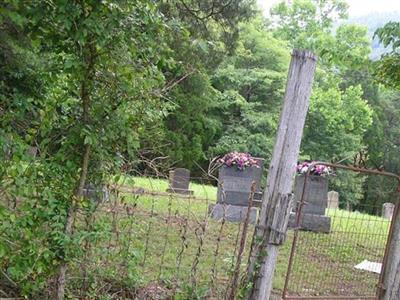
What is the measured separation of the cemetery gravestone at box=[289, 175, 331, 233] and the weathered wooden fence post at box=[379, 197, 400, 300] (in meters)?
4.90

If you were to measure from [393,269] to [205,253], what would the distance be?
262 cm

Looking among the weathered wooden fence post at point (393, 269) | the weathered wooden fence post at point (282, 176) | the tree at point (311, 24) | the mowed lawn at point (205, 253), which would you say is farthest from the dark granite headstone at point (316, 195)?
the tree at point (311, 24)

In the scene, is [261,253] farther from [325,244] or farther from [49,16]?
[325,244]

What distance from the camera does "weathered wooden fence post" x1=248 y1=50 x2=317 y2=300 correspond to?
4.05 metres

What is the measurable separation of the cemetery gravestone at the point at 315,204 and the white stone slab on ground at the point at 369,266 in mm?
1989

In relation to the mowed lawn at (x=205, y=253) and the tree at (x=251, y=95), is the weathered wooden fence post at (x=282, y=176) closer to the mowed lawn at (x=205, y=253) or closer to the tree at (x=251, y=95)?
the mowed lawn at (x=205, y=253)

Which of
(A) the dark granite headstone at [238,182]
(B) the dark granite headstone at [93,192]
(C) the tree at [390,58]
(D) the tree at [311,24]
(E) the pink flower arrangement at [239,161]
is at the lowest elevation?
(B) the dark granite headstone at [93,192]

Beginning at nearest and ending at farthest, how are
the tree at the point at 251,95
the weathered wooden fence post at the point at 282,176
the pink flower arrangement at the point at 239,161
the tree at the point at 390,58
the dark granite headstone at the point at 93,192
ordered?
the dark granite headstone at the point at 93,192
the weathered wooden fence post at the point at 282,176
the tree at the point at 390,58
the pink flower arrangement at the point at 239,161
the tree at the point at 251,95

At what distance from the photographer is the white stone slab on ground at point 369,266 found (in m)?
7.63

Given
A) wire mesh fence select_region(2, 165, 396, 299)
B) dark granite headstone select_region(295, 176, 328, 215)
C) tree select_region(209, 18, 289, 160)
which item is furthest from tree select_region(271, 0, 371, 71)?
wire mesh fence select_region(2, 165, 396, 299)

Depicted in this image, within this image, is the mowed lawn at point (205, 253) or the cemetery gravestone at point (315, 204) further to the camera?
the cemetery gravestone at point (315, 204)

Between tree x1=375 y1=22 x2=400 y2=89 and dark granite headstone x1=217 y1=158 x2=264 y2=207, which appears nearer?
tree x1=375 y1=22 x2=400 y2=89

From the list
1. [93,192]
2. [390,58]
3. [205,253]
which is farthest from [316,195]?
[93,192]

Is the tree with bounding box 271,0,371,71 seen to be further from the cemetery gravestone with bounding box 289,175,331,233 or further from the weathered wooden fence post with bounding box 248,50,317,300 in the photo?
the weathered wooden fence post with bounding box 248,50,317,300
